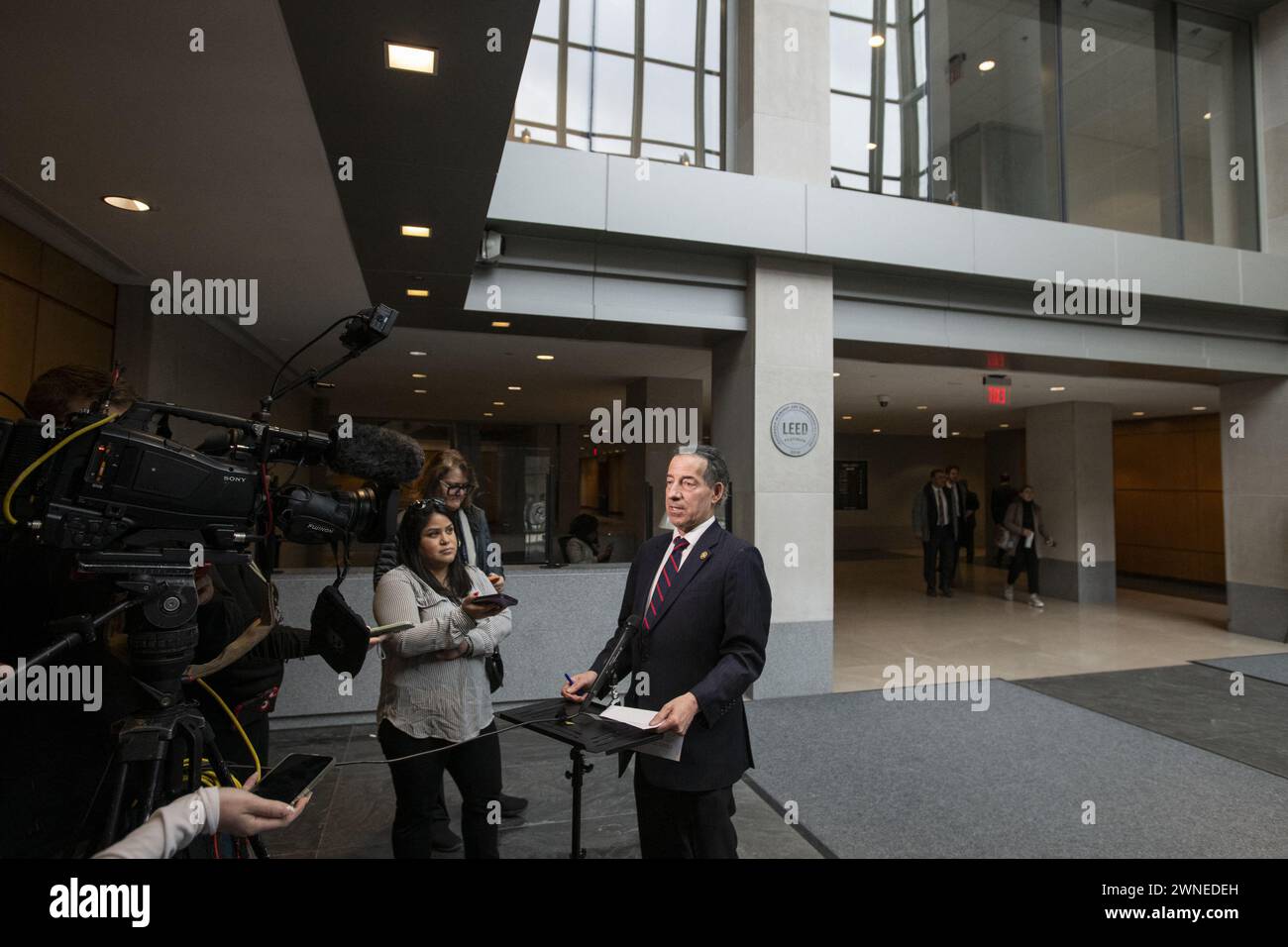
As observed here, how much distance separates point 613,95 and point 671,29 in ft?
2.57

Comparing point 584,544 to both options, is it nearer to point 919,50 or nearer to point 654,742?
point 654,742

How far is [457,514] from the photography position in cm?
308

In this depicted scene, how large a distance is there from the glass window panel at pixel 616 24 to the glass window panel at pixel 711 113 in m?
0.93

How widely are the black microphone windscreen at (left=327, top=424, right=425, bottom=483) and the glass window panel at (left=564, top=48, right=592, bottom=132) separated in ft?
19.3

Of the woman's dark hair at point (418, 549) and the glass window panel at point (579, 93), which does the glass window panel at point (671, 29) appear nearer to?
the glass window panel at point (579, 93)

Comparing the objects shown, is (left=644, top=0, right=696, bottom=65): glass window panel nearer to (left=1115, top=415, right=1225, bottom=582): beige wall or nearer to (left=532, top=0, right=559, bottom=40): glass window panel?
(left=532, top=0, right=559, bottom=40): glass window panel

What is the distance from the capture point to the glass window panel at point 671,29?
6.29 metres

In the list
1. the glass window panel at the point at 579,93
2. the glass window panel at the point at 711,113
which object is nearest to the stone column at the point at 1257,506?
the glass window panel at the point at 711,113

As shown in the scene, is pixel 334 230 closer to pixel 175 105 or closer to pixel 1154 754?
pixel 175 105

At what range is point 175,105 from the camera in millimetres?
2328

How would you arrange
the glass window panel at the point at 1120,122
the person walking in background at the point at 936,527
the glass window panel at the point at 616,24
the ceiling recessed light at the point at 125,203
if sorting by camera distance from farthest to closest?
1. the person walking in background at the point at 936,527
2. the glass window panel at the point at 1120,122
3. the glass window panel at the point at 616,24
4. the ceiling recessed light at the point at 125,203

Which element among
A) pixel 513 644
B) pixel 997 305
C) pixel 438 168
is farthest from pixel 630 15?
pixel 513 644

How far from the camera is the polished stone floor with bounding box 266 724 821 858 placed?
283 centimetres
